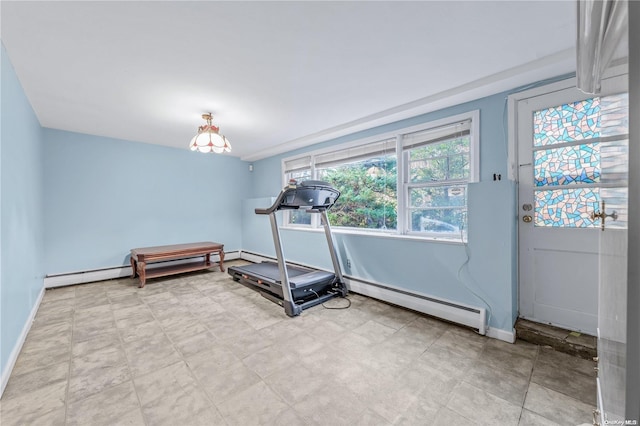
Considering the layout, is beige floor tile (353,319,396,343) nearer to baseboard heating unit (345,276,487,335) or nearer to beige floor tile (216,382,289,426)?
baseboard heating unit (345,276,487,335)

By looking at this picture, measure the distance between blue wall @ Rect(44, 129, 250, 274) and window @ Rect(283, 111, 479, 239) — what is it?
2864mm

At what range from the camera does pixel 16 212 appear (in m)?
2.36

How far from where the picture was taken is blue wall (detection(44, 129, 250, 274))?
13.3 ft

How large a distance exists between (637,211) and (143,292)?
15.8 ft

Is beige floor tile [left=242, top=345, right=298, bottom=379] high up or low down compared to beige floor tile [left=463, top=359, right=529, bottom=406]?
up

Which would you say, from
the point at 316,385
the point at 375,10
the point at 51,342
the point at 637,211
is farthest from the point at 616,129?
the point at 51,342

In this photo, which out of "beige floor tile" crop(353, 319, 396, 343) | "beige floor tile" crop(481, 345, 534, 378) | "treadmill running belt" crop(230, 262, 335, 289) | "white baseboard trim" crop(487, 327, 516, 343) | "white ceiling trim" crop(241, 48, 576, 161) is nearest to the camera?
"beige floor tile" crop(481, 345, 534, 378)

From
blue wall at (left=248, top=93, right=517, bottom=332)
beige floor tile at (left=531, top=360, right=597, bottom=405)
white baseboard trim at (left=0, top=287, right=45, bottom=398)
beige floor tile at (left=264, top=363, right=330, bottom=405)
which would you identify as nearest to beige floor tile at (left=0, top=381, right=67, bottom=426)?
white baseboard trim at (left=0, top=287, right=45, bottom=398)

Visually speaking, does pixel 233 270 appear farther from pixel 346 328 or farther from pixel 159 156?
pixel 159 156

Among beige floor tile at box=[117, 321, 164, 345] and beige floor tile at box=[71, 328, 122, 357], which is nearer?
beige floor tile at box=[71, 328, 122, 357]

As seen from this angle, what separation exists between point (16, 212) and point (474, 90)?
177 inches

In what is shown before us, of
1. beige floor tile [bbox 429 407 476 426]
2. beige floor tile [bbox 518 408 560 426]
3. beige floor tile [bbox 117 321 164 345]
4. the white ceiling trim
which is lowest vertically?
beige floor tile [bbox 518 408 560 426]

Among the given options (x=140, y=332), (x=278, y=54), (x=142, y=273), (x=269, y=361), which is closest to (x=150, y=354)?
(x=140, y=332)

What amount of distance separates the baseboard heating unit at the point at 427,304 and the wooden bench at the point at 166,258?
2.78m
